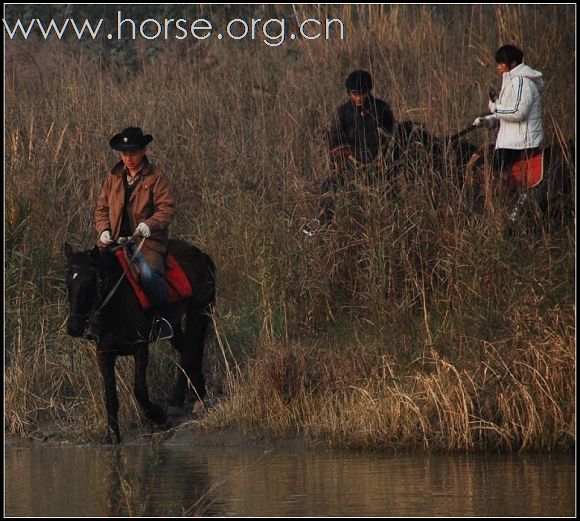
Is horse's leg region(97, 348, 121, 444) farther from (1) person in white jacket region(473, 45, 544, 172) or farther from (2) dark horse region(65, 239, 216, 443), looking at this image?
(1) person in white jacket region(473, 45, 544, 172)

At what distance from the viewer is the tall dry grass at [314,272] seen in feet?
36.9

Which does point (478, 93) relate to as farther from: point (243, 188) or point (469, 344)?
point (469, 344)

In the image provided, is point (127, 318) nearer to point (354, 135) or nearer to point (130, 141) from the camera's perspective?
point (130, 141)

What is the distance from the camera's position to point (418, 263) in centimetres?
1320

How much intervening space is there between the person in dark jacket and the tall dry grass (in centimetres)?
35

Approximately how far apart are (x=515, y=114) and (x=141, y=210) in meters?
4.31

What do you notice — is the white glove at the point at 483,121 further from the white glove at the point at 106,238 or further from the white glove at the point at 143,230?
the white glove at the point at 106,238

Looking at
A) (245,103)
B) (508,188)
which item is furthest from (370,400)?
(245,103)

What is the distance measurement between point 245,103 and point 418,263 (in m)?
7.33

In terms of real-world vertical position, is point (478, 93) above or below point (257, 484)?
above

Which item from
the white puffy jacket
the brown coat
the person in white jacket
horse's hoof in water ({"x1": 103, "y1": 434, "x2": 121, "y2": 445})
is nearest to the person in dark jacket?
the person in white jacket

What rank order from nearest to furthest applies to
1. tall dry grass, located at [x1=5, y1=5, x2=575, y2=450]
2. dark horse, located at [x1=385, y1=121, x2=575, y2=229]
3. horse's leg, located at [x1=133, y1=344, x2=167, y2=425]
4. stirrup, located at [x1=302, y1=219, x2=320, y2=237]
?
tall dry grass, located at [x1=5, y1=5, x2=575, y2=450] < horse's leg, located at [x1=133, y1=344, x2=167, y2=425] < dark horse, located at [x1=385, y1=121, x2=575, y2=229] < stirrup, located at [x1=302, y1=219, x2=320, y2=237]

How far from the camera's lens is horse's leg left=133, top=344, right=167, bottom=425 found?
12125 mm

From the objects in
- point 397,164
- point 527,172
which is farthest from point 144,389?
point 527,172
